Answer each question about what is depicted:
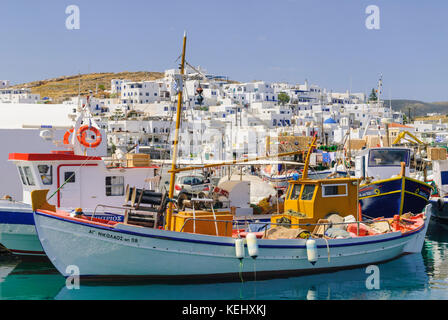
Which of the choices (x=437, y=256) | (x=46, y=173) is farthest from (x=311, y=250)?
(x=46, y=173)

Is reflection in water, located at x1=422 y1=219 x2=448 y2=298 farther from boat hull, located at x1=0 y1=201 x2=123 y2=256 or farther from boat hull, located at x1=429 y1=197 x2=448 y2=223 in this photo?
boat hull, located at x1=0 y1=201 x2=123 y2=256

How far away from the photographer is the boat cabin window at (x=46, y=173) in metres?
18.1

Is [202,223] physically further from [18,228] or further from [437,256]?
[437,256]

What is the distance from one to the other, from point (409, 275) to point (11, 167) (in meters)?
16.1

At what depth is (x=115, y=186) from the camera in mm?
19234

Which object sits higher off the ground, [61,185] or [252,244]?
[61,185]

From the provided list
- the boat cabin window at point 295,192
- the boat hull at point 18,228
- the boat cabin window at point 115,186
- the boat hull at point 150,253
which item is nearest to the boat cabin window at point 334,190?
→ the boat cabin window at point 295,192

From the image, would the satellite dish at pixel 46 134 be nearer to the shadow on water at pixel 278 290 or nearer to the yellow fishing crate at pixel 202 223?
the shadow on water at pixel 278 290

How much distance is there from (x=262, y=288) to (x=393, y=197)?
34.3ft

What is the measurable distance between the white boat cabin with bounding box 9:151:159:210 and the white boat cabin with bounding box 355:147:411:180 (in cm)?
1167

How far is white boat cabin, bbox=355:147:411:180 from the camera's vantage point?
25.4 m

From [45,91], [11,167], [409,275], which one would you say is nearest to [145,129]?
[11,167]

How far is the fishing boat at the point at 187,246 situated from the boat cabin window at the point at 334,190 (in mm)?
1278
